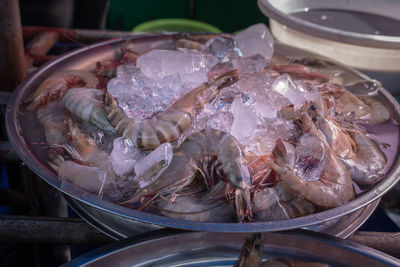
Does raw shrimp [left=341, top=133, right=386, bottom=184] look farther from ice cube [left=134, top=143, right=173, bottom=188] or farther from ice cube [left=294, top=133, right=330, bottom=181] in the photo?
ice cube [left=134, top=143, right=173, bottom=188]

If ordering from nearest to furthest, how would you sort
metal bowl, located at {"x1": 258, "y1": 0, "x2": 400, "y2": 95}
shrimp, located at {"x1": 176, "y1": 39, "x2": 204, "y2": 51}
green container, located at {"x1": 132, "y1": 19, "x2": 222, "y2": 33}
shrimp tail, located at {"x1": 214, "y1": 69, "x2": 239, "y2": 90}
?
shrimp tail, located at {"x1": 214, "y1": 69, "x2": 239, "y2": 90}, metal bowl, located at {"x1": 258, "y1": 0, "x2": 400, "y2": 95}, shrimp, located at {"x1": 176, "y1": 39, "x2": 204, "y2": 51}, green container, located at {"x1": 132, "y1": 19, "x2": 222, "y2": 33}

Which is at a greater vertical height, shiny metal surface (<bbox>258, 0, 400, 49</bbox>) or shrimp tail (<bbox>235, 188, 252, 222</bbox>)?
shiny metal surface (<bbox>258, 0, 400, 49</bbox>)

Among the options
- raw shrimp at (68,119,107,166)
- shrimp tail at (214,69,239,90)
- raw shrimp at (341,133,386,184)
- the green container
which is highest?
shrimp tail at (214,69,239,90)

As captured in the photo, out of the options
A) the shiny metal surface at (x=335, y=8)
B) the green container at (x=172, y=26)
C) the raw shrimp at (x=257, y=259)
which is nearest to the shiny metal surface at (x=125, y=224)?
the raw shrimp at (x=257, y=259)

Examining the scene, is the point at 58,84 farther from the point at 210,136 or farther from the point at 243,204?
the point at 243,204

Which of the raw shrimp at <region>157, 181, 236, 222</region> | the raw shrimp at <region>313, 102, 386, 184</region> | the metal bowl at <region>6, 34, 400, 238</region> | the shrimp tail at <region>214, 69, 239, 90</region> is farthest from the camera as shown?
the shrimp tail at <region>214, 69, 239, 90</region>

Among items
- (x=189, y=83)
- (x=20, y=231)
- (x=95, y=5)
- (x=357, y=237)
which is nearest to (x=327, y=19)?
(x=189, y=83)

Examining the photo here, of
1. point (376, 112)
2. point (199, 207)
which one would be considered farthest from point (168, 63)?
point (376, 112)

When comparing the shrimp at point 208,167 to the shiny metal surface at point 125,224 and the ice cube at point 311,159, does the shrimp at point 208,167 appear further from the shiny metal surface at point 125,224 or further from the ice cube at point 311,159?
the ice cube at point 311,159

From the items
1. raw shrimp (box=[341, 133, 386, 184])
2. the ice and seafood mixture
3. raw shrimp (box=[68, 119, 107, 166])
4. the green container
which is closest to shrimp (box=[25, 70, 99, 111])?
the ice and seafood mixture
